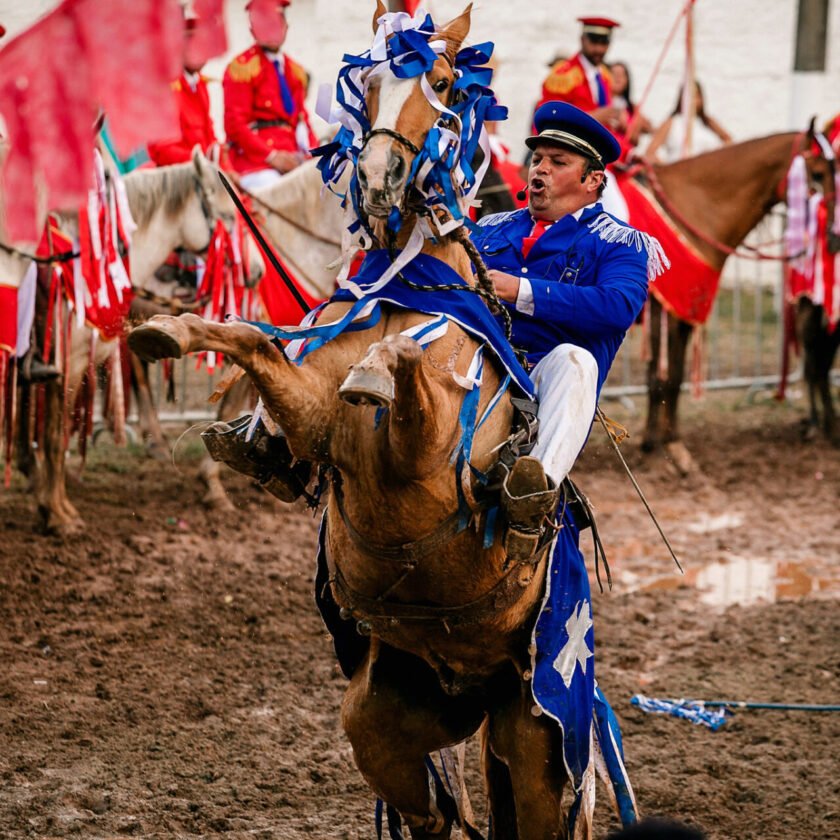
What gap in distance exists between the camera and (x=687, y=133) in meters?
10.6

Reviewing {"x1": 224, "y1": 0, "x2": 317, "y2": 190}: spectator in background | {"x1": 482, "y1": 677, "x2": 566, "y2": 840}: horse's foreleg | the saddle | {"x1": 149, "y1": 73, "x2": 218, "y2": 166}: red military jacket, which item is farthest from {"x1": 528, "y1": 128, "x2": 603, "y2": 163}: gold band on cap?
{"x1": 224, "y1": 0, "x2": 317, "y2": 190}: spectator in background

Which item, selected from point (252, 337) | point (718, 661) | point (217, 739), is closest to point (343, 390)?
point (252, 337)

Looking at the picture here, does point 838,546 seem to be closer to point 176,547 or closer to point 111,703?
point 176,547

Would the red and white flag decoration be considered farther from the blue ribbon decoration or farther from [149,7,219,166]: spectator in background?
[149,7,219,166]: spectator in background

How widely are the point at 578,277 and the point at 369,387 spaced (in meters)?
1.21

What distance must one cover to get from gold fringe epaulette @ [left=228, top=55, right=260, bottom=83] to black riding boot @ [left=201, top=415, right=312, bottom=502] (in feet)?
21.5

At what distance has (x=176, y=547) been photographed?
7309mm

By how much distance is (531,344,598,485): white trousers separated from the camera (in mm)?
3076

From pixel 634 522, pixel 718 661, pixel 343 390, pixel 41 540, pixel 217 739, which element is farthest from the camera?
pixel 634 522

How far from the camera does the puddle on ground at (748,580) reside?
6.87 meters

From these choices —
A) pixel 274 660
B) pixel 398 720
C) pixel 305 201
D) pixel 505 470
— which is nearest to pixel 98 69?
pixel 505 470

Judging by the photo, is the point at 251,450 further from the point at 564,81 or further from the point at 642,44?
the point at 642,44

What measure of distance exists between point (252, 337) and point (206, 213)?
533cm

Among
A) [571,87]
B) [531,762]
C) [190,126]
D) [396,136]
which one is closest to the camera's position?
[396,136]
